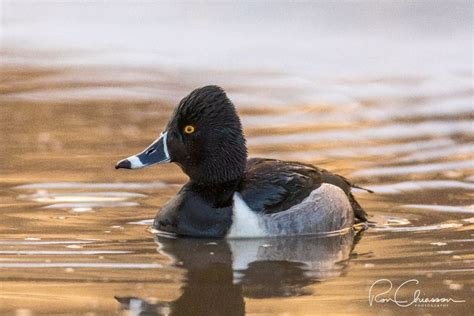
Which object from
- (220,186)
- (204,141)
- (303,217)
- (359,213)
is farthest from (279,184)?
(359,213)

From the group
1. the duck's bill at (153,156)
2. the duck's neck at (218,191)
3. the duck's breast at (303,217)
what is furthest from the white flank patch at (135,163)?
the duck's breast at (303,217)

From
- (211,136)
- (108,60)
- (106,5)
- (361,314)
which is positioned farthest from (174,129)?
(106,5)

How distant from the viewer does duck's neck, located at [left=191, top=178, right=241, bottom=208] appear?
9656mm

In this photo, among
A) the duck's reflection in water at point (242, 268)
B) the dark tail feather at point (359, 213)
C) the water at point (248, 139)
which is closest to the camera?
the duck's reflection in water at point (242, 268)

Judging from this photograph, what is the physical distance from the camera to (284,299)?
308 inches

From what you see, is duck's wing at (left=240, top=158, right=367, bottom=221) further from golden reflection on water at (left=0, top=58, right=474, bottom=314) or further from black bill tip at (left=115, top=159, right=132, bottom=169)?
black bill tip at (left=115, top=159, right=132, bottom=169)

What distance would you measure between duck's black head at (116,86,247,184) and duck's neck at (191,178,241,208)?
0.03 meters

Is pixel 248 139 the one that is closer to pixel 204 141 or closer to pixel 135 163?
pixel 204 141

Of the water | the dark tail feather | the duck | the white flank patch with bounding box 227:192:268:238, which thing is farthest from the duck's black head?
the dark tail feather

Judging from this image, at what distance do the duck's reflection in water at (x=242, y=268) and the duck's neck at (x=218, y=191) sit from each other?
0.30m

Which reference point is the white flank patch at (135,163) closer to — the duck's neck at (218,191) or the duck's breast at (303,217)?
the duck's neck at (218,191)

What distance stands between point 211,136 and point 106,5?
990 cm

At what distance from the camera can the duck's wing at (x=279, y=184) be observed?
966 centimetres

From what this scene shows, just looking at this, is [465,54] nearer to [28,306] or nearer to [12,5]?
[12,5]
